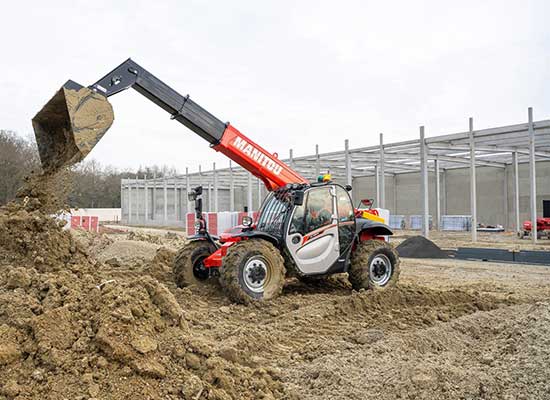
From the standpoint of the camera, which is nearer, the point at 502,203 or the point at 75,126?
the point at 75,126

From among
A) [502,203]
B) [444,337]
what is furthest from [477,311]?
[502,203]

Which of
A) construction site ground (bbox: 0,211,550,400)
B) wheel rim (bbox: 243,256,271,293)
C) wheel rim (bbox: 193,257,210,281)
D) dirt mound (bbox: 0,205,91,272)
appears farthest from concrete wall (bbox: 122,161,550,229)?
dirt mound (bbox: 0,205,91,272)

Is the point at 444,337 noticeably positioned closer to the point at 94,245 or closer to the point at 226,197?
the point at 94,245

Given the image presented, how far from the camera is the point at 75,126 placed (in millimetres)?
6629

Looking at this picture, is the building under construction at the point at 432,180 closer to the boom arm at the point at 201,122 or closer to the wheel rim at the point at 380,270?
the wheel rim at the point at 380,270

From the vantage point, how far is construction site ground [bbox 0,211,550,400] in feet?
13.0

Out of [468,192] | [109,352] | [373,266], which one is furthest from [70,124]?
[468,192]

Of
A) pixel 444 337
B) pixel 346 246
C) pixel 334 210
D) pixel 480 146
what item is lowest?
pixel 444 337

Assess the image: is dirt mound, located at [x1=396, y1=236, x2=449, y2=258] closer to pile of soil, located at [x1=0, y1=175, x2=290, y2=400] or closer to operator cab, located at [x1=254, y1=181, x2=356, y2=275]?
operator cab, located at [x1=254, y1=181, x2=356, y2=275]

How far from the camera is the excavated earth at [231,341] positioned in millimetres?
3980

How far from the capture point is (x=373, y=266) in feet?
29.3

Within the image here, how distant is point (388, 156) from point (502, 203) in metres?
10.1

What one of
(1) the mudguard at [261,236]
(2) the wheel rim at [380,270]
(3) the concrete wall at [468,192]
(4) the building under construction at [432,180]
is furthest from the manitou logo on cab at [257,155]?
(3) the concrete wall at [468,192]

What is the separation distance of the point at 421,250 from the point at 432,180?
1866 cm
